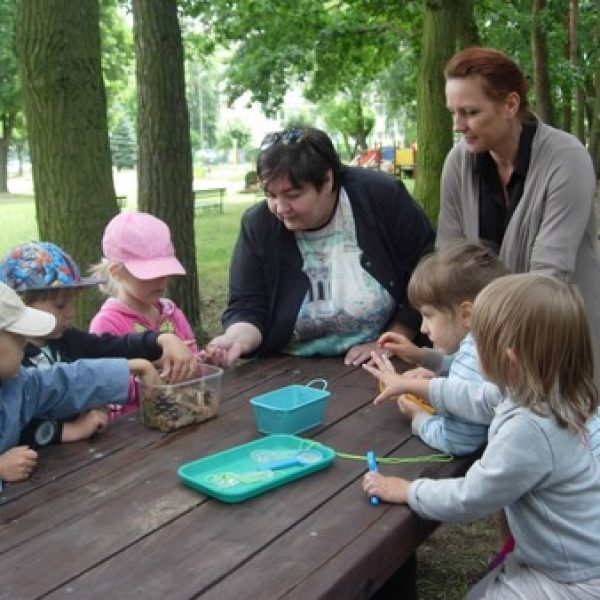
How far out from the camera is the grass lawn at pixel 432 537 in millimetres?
3029

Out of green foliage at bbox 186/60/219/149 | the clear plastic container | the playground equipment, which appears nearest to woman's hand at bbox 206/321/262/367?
the clear plastic container

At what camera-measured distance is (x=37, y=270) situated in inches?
88.2

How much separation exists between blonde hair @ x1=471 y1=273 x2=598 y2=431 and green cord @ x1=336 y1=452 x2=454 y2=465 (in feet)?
1.24

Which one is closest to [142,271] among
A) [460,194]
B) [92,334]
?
[92,334]

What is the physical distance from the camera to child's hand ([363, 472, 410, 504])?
1721mm

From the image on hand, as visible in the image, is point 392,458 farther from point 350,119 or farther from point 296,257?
point 350,119

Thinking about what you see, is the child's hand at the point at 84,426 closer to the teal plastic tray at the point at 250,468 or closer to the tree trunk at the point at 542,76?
the teal plastic tray at the point at 250,468

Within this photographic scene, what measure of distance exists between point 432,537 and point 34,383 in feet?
6.50

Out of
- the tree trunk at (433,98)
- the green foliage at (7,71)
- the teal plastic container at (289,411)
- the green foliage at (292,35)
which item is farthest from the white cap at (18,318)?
the green foliage at (7,71)

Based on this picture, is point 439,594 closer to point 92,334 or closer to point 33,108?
point 92,334

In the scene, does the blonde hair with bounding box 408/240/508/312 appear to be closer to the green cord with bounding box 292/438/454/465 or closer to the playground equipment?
the green cord with bounding box 292/438/454/465

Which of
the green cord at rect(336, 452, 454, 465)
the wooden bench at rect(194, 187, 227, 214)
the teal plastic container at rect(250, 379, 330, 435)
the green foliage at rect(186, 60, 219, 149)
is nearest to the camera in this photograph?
the green cord at rect(336, 452, 454, 465)

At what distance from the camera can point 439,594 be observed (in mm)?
2928

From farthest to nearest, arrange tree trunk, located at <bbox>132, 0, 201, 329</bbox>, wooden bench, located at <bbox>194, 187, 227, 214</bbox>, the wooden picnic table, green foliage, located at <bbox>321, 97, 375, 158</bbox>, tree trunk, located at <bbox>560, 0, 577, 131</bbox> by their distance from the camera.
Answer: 1. green foliage, located at <bbox>321, 97, 375, 158</bbox>
2. wooden bench, located at <bbox>194, 187, 227, 214</bbox>
3. tree trunk, located at <bbox>560, 0, 577, 131</bbox>
4. tree trunk, located at <bbox>132, 0, 201, 329</bbox>
5. the wooden picnic table
